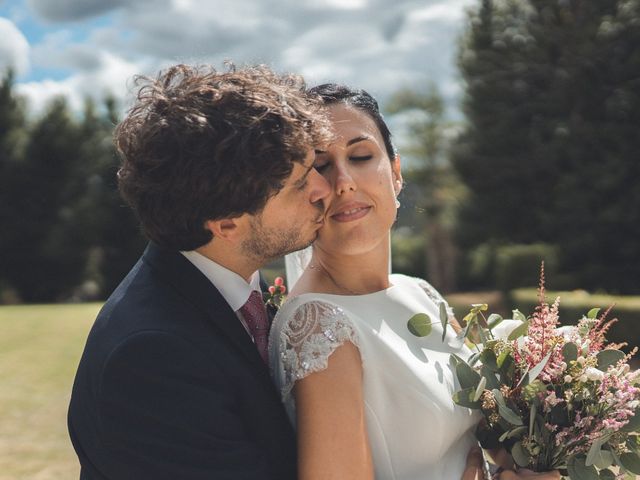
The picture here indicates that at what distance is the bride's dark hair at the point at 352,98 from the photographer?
2908 mm

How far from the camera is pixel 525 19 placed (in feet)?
90.3

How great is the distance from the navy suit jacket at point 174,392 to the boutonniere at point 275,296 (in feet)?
2.23

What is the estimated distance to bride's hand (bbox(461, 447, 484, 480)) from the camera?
107 inches

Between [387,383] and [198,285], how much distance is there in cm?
77

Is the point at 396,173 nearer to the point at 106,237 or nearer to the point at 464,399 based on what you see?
the point at 464,399

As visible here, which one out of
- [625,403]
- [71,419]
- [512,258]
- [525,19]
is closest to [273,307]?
[71,419]

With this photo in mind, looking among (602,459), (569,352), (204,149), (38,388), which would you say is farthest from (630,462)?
(38,388)

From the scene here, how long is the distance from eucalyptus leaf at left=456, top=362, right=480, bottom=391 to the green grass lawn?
18.7 feet

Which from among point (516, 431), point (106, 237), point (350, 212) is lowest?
point (106, 237)

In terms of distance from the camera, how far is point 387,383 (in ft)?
8.63

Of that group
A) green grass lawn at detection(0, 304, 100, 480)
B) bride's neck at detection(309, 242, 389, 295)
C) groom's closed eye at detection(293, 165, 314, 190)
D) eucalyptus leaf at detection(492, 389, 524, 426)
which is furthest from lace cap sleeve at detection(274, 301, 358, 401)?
green grass lawn at detection(0, 304, 100, 480)

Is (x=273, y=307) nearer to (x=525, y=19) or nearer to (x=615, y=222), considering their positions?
(x=615, y=222)

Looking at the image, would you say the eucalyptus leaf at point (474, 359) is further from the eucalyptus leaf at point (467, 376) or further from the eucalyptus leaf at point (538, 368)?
the eucalyptus leaf at point (538, 368)

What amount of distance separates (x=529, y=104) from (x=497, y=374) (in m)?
25.3
